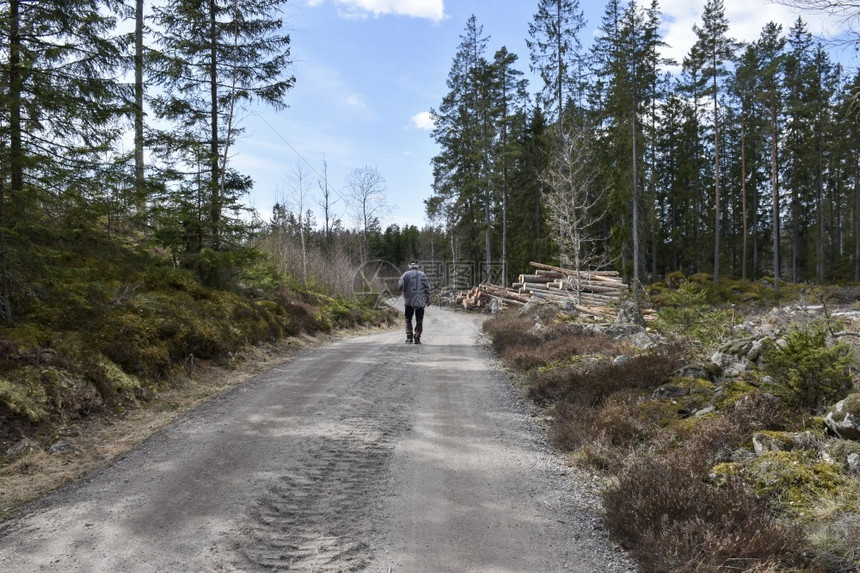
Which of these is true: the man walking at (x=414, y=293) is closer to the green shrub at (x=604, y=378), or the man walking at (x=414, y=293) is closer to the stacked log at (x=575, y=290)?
the green shrub at (x=604, y=378)

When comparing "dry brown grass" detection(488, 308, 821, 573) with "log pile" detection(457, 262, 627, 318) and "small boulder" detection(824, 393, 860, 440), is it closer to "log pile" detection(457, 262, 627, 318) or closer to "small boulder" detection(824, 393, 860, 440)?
"small boulder" detection(824, 393, 860, 440)

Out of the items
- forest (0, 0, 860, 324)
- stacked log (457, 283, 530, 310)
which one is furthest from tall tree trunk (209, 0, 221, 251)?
stacked log (457, 283, 530, 310)

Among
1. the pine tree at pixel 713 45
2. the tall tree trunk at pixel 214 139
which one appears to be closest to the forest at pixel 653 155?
the pine tree at pixel 713 45

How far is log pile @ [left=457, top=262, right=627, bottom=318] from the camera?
69.3ft

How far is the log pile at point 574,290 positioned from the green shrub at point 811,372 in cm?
1411

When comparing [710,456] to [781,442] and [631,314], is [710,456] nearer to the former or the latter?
[781,442]

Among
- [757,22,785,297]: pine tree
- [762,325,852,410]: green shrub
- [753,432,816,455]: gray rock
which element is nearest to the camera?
[753,432,816,455]: gray rock

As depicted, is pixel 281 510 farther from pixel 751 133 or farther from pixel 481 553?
pixel 751 133

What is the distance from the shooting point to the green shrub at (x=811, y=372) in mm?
4738

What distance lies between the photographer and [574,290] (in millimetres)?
23469

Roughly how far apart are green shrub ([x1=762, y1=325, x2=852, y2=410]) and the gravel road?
2.52 m

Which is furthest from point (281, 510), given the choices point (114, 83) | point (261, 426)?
point (114, 83)

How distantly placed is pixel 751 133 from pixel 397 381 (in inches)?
1681

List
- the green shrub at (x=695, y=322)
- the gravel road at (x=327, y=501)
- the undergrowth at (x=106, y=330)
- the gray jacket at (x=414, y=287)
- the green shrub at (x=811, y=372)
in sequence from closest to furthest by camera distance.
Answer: the gravel road at (x=327, y=501) < the green shrub at (x=811, y=372) < the undergrowth at (x=106, y=330) < the green shrub at (x=695, y=322) < the gray jacket at (x=414, y=287)
